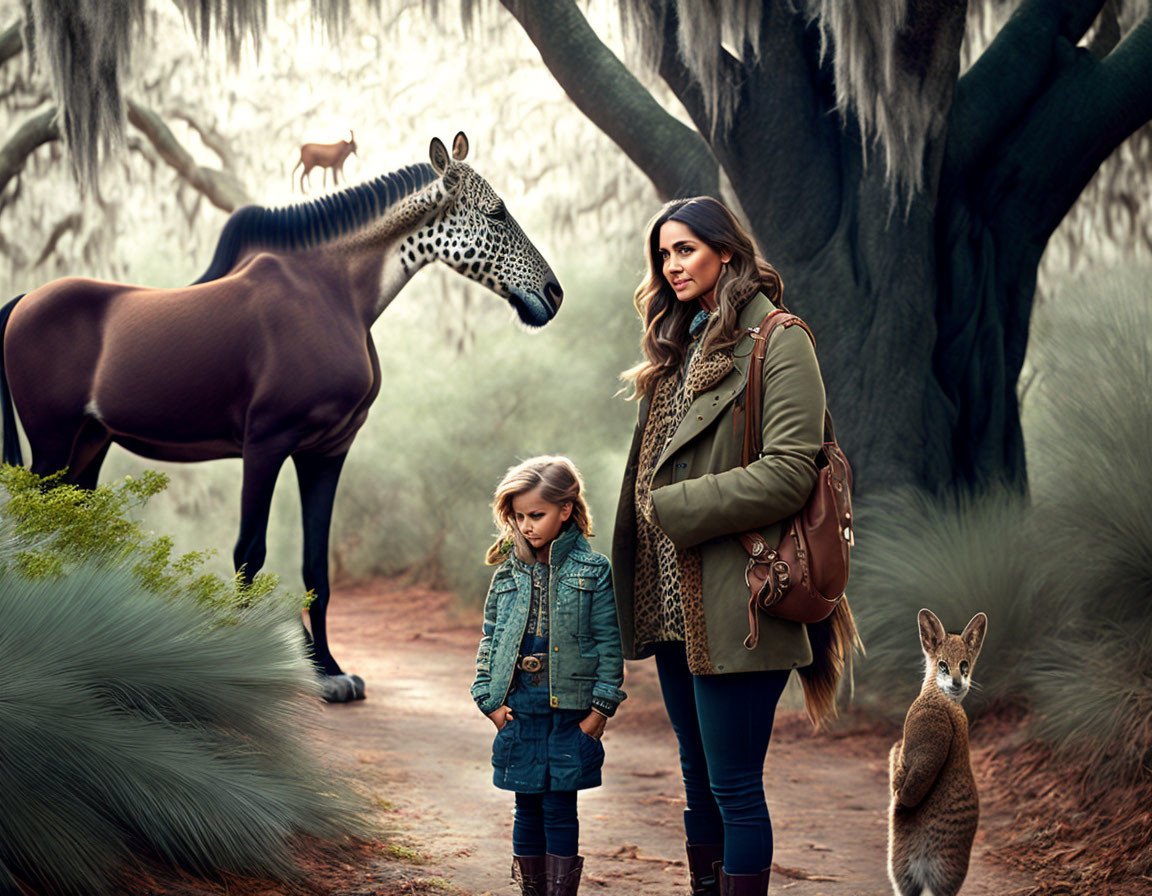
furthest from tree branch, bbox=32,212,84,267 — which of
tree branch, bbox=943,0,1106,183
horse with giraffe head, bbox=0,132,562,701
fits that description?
tree branch, bbox=943,0,1106,183

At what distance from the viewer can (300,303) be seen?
528cm

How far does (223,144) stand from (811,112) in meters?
7.08

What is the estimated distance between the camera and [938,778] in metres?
2.64

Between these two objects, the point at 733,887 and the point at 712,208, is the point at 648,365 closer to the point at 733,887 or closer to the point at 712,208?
the point at 712,208

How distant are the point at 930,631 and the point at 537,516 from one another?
94 cm

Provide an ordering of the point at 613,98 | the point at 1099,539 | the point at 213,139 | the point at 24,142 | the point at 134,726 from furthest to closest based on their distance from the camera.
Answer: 1. the point at 213,139
2. the point at 24,142
3. the point at 613,98
4. the point at 1099,539
5. the point at 134,726

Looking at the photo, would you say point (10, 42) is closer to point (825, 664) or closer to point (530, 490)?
point (530, 490)

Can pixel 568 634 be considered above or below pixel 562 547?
below

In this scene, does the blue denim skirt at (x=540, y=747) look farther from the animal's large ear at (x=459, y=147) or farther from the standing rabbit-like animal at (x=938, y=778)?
the animal's large ear at (x=459, y=147)

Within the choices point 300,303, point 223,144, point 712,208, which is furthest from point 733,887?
point 223,144

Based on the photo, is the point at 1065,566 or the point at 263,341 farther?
the point at 263,341

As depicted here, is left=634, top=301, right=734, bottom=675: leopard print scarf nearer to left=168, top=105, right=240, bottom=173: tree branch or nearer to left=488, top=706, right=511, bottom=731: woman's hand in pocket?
left=488, top=706, right=511, bottom=731: woman's hand in pocket

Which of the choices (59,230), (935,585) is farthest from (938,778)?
(59,230)

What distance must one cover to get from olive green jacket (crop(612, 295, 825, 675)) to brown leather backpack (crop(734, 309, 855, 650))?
0.02 m
